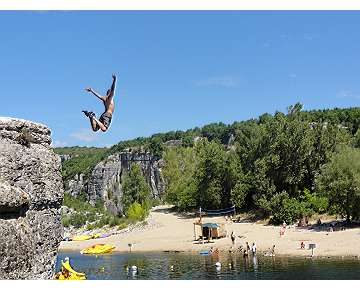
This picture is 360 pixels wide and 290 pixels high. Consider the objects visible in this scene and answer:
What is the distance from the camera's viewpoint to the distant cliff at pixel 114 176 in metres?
136

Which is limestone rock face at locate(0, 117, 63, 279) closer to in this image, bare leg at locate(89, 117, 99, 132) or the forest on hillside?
bare leg at locate(89, 117, 99, 132)

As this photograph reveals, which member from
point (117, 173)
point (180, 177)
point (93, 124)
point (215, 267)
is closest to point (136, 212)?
point (180, 177)

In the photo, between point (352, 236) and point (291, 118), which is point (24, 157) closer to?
point (352, 236)

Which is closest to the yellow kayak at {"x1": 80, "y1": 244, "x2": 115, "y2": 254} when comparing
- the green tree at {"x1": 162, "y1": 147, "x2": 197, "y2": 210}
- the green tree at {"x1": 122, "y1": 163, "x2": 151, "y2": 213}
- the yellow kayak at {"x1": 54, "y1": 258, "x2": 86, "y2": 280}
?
the green tree at {"x1": 162, "y1": 147, "x2": 197, "y2": 210}

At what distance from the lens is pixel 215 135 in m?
148

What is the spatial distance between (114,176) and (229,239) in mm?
90938

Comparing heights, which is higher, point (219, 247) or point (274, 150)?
point (274, 150)

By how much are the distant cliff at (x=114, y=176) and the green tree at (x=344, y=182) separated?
291 feet

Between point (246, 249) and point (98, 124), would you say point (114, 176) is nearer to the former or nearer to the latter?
point (246, 249)

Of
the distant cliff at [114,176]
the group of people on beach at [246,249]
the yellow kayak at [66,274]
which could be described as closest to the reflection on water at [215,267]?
the group of people on beach at [246,249]

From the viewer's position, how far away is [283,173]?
60344mm

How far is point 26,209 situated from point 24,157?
0.75 metres

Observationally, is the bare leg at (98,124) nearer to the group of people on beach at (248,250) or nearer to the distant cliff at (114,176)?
the group of people on beach at (248,250)

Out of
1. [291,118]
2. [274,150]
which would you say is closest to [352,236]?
[274,150]
